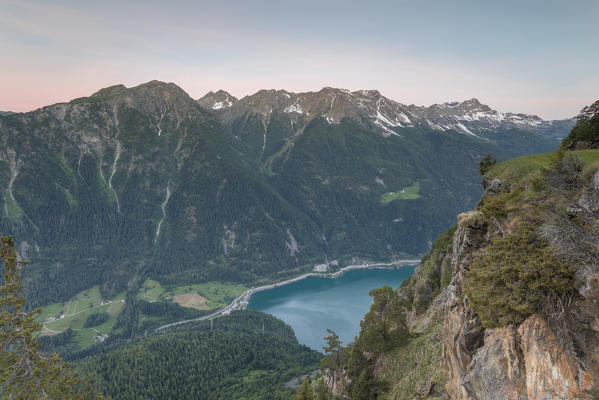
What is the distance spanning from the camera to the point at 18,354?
947 inches

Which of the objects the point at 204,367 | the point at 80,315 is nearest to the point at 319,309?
the point at 204,367

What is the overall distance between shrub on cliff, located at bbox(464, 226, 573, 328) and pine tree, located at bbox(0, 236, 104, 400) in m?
29.0

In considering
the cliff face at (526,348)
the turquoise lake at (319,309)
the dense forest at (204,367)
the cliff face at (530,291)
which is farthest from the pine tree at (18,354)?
the turquoise lake at (319,309)

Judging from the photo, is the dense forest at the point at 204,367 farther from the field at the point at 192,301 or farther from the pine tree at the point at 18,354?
the pine tree at the point at 18,354

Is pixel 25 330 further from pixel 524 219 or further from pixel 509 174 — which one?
pixel 509 174

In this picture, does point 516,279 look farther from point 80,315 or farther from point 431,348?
point 80,315

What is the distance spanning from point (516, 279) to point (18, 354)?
32.0m

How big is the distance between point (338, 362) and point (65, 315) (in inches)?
7333

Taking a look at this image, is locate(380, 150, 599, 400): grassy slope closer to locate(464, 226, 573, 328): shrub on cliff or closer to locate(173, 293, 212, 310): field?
locate(464, 226, 573, 328): shrub on cliff

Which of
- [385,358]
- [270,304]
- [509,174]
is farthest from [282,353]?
[509,174]

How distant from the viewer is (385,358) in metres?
36.5

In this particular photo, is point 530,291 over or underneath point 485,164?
underneath

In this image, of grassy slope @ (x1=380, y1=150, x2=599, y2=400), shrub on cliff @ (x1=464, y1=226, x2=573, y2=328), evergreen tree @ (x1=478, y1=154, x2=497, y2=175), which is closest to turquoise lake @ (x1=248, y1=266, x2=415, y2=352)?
grassy slope @ (x1=380, y1=150, x2=599, y2=400)

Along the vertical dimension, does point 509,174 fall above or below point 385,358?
above
